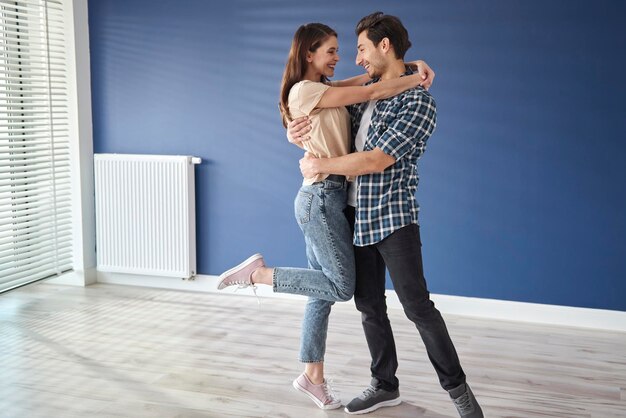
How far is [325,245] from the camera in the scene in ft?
8.73

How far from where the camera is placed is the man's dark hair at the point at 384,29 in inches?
101

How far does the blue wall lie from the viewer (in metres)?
3.88

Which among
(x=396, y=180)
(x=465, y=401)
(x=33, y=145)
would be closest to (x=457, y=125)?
(x=396, y=180)

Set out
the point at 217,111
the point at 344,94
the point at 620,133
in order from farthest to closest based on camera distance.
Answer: the point at 217,111
the point at 620,133
the point at 344,94

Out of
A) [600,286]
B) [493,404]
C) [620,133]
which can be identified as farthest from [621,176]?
[493,404]

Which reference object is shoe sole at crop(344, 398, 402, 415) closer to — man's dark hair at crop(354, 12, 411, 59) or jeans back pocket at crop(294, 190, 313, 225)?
jeans back pocket at crop(294, 190, 313, 225)

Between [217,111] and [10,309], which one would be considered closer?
[10,309]

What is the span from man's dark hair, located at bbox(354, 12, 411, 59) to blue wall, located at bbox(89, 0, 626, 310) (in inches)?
60.5

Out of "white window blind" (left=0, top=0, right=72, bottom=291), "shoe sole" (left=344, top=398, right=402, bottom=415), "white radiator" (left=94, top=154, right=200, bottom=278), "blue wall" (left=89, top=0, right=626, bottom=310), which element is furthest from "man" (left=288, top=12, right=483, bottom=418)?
"white window blind" (left=0, top=0, right=72, bottom=291)

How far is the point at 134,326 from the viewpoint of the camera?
3918 mm

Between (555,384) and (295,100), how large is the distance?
64.7 inches

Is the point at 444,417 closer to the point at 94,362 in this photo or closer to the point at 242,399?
the point at 242,399

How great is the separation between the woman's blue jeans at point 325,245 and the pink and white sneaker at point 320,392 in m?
0.39

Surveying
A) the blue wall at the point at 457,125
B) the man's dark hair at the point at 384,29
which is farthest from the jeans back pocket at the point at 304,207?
the blue wall at the point at 457,125
